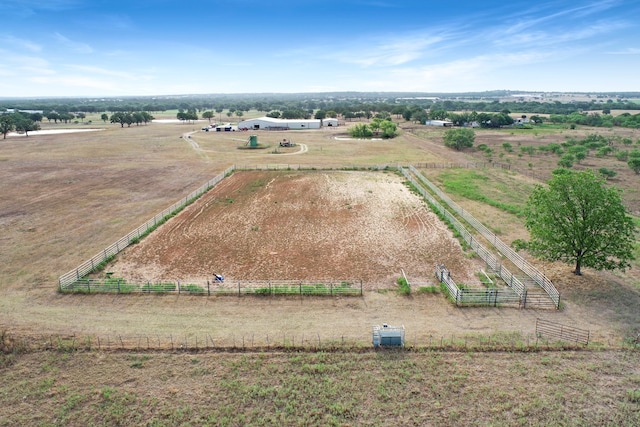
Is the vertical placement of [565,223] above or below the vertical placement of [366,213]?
above

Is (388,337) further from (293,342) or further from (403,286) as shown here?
(403,286)

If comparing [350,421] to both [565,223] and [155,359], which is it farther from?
[565,223]

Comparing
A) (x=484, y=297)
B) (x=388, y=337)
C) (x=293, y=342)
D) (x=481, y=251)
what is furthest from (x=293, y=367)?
(x=481, y=251)

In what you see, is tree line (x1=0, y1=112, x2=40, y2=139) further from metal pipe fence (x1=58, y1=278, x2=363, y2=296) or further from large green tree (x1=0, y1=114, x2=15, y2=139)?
metal pipe fence (x1=58, y1=278, x2=363, y2=296)

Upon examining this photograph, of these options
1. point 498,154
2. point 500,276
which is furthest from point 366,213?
point 498,154

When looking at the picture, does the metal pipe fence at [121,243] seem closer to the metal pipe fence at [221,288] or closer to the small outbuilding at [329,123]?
Answer: the metal pipe fence at [221,288]

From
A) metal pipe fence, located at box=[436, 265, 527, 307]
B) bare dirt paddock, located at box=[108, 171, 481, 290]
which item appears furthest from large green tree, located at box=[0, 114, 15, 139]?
metal pipe fence, located at box=[436, 265, 527, 307]

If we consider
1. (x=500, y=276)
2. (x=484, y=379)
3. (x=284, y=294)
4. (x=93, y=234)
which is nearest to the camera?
(x=484, y=379)
